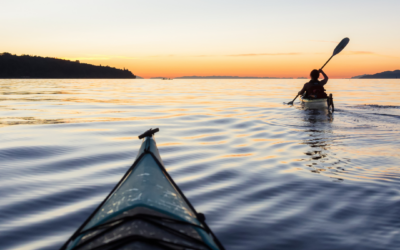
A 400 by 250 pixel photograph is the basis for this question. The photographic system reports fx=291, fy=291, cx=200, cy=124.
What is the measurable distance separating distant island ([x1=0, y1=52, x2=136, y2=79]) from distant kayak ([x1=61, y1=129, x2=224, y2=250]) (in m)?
148

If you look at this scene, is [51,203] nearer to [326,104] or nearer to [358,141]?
[358,141]

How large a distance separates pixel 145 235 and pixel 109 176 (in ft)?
11.9

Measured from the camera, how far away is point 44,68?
139875 mm

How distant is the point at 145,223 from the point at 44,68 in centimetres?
15894

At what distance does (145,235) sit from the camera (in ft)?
6.54

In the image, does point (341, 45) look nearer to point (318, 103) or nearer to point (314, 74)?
point (314, 74)

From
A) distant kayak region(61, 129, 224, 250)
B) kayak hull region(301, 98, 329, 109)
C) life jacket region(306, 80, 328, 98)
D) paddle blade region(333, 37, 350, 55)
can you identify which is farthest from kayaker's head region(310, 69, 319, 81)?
distant kayak region(61, 129, 224, 250)

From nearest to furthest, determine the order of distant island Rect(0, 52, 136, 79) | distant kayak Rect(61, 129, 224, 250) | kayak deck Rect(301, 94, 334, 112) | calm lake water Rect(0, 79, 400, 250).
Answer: distant kayak Rect(61, 129, 224, 250) < calm lake water Rect(0, 79, 400, 250) < kayak deck Rect(301, 94, 334, 112) < distant island Rect(0, 52, 136, 79)

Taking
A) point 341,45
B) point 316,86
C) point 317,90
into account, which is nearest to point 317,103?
point 317,90

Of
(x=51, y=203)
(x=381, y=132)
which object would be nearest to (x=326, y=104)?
(x=381, y=132)

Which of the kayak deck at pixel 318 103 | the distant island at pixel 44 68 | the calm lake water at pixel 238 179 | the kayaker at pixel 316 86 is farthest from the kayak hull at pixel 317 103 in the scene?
the distant island at pixel 44 68

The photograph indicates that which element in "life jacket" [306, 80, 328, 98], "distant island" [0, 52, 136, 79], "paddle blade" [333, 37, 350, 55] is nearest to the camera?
"life jacket" [306, 80, 328, 98]

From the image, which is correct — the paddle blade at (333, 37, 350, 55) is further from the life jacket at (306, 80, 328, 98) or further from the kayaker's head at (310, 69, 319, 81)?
the life jacket at (306, 80, 328, 98)

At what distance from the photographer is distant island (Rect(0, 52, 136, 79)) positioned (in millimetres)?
126438
